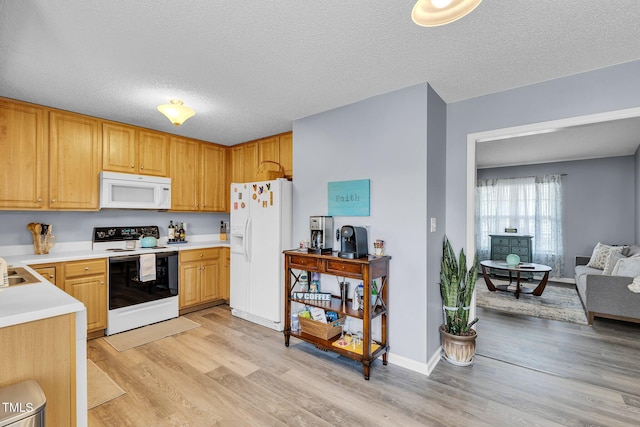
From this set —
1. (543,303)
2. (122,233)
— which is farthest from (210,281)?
(543,303)

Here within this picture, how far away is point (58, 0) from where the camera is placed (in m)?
1.58

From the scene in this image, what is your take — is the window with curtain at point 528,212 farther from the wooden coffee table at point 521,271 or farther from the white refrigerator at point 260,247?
the white refrigerator at point 260,247

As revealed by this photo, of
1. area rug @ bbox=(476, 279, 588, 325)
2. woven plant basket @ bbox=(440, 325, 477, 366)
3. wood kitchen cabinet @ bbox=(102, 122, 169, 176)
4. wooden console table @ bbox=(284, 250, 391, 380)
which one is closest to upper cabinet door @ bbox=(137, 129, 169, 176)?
wood kitchen cabinet @ bbox=(102, 122, 169, 176)

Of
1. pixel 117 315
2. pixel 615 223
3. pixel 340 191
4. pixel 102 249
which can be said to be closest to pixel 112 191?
pixel 102 249

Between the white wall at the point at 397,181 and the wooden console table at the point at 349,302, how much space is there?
0.10 m

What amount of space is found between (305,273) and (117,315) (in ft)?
6.97

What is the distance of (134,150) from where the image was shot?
372cm

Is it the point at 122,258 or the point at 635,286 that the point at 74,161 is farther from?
the point at 635,286

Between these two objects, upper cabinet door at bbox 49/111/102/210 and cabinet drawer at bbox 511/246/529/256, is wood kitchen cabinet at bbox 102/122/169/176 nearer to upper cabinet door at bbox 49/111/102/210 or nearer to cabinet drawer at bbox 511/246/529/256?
upper cabinet door at bbox 49/111/102/210

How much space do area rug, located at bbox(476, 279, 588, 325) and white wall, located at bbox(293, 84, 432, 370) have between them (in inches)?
92.1

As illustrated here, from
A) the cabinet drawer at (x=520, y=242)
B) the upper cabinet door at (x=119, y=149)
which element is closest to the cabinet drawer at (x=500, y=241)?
the cabinet drawer at (x=520, y=242)

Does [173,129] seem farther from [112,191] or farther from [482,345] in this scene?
[482,345]

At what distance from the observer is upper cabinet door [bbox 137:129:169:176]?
379cm

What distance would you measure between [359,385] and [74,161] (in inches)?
145
